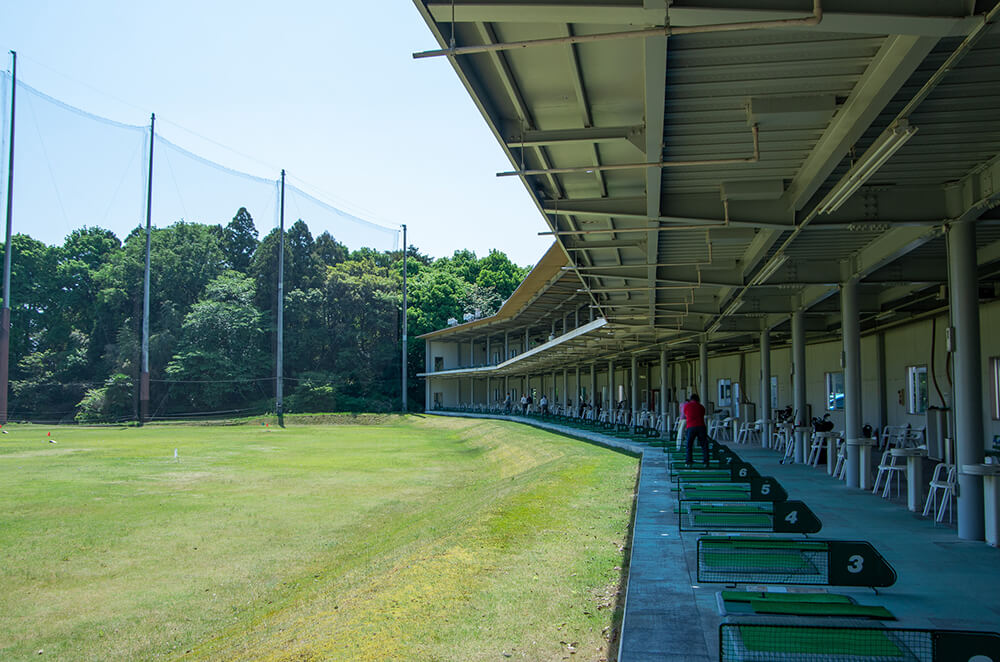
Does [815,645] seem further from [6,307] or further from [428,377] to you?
[428,377]

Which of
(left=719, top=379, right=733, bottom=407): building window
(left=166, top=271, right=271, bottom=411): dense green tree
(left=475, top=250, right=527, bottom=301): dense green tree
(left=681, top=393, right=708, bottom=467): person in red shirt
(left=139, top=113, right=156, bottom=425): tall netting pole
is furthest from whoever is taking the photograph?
(left=475, top=250, right=527, bottom=301): dense green tree

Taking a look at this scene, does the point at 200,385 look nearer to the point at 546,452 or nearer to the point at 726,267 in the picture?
the point at 546,452

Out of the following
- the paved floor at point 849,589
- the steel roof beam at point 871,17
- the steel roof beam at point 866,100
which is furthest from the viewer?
the paved floor at point 849,589

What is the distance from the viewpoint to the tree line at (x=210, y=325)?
224 feet

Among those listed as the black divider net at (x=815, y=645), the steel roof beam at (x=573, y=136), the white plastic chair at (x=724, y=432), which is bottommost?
the white plastic chair at (x=724, y=432)

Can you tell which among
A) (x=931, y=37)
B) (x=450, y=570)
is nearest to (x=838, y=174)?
(x=931, y=37)

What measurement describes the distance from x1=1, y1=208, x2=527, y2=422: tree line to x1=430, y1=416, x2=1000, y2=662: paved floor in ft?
188

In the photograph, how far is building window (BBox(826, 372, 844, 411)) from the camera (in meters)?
24.4

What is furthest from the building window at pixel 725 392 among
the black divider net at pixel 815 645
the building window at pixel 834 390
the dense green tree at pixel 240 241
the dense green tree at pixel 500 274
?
the dense green tree at pixel 240 241

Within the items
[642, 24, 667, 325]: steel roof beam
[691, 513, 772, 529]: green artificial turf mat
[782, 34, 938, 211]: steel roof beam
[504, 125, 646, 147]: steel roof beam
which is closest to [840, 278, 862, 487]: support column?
[642, 24, 667, 325]: steel roof beam

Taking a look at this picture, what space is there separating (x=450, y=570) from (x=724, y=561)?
10.5 feet

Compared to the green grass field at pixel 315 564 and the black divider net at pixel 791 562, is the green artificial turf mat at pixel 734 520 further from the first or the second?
the black divider net at pixel 791 562

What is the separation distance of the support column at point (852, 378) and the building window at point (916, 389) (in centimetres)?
619

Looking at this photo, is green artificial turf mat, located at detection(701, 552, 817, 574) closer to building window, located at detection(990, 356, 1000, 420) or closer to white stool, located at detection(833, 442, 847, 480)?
white stool, located at detection(833, 442, 847, 480)
